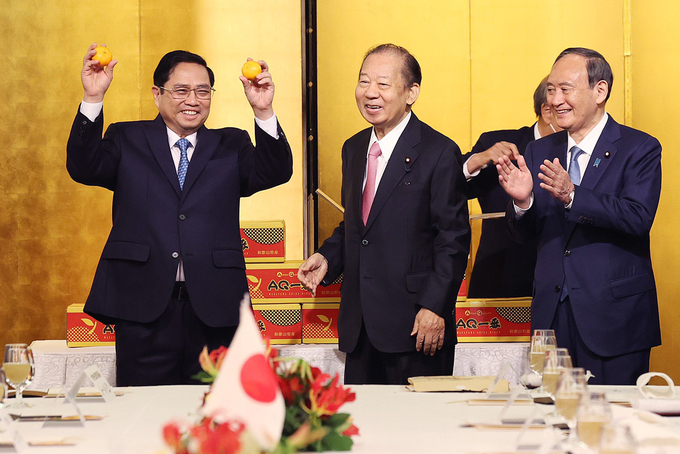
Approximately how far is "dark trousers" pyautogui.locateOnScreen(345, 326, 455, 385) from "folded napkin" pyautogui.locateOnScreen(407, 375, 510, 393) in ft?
2.00

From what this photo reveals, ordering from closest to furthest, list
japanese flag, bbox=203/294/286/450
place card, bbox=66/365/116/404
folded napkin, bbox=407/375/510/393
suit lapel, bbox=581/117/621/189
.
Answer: japanese flag, bbox=203/294/286/450, place card, bbox=66/365/116/404, folded napkin, bbox=407/375/510/393, suit lapel, bbox=581/117/621/189

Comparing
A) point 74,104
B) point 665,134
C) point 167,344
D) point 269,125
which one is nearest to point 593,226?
point 269,125

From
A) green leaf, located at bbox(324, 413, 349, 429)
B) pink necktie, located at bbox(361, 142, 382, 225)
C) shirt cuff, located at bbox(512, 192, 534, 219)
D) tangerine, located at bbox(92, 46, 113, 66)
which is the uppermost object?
tangerine, located at bbox(92, 46, 113, 66)

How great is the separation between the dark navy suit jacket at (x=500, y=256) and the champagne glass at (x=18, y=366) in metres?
2.26

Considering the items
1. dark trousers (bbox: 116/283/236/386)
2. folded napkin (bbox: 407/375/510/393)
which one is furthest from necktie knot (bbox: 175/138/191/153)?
folded napkin (bbox: 407/375/510/393)

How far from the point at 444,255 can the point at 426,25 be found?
2607mm

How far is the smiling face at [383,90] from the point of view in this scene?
275 centimetres

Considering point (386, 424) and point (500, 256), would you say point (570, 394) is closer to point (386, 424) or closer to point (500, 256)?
point (386, 424)

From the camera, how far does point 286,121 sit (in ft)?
16.0

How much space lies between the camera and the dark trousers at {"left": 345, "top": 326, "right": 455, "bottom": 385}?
2.64 meters

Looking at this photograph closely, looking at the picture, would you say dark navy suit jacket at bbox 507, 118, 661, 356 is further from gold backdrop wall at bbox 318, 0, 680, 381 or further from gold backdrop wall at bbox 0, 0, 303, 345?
gold backdrop wall at bbox 0, 0, 303, 345

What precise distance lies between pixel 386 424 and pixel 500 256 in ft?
7.24

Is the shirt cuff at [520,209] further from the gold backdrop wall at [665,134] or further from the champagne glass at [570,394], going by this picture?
the gold backdrop wall at [665,134]

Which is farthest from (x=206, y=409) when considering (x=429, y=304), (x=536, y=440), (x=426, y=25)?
(x=426, y=25)
